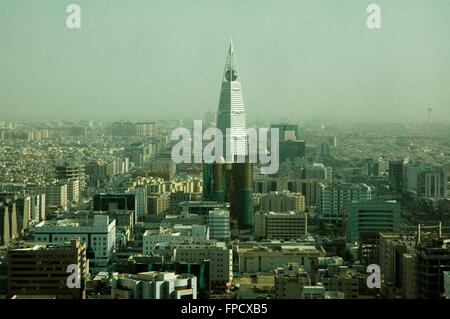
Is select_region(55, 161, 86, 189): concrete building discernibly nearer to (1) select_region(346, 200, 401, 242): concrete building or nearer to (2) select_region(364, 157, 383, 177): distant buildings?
(2) select_region(364, 157, 383, 177): distant buildings

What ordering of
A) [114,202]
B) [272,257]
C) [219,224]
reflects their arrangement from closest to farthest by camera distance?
1. [272,257]
2. [219,224]
3. [114,202]

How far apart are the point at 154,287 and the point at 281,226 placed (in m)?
4.88

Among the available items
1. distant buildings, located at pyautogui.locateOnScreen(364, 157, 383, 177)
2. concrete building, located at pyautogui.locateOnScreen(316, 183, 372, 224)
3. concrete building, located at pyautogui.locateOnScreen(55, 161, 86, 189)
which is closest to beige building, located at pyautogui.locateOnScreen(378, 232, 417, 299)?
concrete building, located at pyautogui.locateOnScreen(316, 183, 372, 224)

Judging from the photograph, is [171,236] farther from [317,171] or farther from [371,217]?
[317,171]

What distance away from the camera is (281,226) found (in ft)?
27.0

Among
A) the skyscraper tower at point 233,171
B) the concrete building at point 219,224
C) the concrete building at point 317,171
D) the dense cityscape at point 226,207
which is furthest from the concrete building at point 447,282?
the concrete building at point 317,171

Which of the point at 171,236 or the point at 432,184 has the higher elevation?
the point at 432,184

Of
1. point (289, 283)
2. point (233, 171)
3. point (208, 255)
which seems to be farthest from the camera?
point (233, 171)

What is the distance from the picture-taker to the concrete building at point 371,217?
7.36m

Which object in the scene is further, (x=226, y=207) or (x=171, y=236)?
(x=226, y=207)

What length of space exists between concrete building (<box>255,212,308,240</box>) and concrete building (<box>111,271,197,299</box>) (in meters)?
4.38

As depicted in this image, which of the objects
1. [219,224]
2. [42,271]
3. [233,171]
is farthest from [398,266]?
[233,171]

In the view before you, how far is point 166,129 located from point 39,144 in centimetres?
164

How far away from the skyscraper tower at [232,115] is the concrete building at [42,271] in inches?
145
